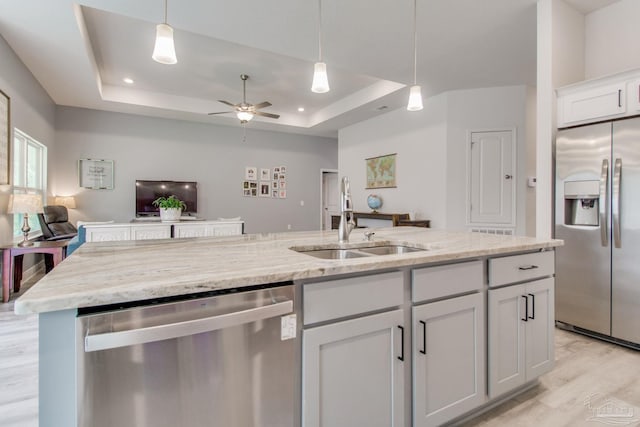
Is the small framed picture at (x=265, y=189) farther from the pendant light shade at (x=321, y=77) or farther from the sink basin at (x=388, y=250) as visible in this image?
the sink basin at (x=388, y=250)

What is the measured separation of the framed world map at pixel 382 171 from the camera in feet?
19.6

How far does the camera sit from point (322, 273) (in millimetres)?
1128

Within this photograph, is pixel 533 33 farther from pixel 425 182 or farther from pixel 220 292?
pixel 220 292

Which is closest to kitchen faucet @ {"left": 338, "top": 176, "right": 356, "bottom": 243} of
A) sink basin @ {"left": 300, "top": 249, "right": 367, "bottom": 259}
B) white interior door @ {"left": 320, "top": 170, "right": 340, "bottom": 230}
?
sink basin @ {"left": 300, "top": 249, "right": 367, "bottom": 259}

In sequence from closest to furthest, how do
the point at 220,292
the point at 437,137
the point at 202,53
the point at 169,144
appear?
the point at 220,292, the point at 202,53, the point at 437,137, the point at 169,144

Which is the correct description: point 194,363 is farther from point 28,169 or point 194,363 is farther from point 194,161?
point 194,161

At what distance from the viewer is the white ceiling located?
2.86m

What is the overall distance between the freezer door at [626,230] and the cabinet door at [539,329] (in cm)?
100

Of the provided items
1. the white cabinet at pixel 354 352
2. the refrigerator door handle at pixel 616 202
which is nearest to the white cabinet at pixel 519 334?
the white cabinet at pixel 354 352

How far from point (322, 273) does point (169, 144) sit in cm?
646

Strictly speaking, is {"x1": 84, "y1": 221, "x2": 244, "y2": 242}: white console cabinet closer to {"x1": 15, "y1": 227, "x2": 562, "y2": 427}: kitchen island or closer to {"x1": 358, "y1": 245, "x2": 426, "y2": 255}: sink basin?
{"x1": 358, "y1": 245, "x2": 426, "y2": 255}: sink basin

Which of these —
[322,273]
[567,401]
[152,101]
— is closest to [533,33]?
[567,401]

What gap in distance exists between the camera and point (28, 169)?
466cm

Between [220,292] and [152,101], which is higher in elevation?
[152,101]
